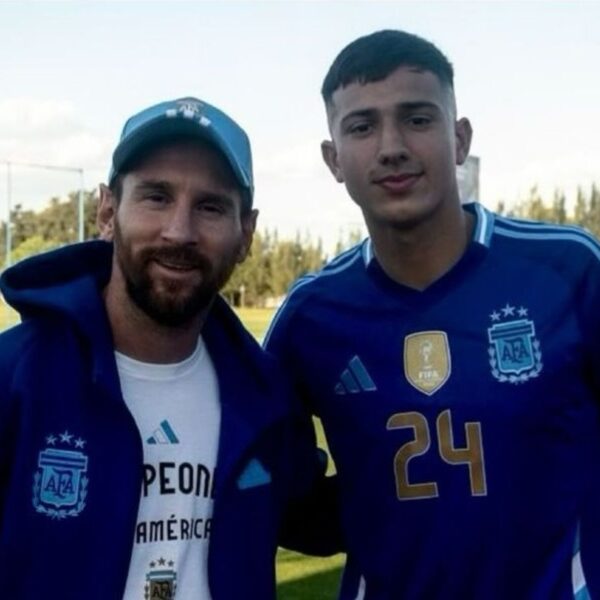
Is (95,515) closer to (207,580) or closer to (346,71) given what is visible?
(207,580)

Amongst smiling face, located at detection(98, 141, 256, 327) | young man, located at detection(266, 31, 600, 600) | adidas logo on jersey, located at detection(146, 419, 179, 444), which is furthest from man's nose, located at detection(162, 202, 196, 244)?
young man, located at detection(266, 31, 600, 600)

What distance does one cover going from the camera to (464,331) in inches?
116

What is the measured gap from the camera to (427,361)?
2.94m

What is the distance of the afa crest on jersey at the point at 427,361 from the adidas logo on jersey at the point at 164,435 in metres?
0.66

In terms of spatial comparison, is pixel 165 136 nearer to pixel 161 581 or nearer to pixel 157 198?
pixel 157 198

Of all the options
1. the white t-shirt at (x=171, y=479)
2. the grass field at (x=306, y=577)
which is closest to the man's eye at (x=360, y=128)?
the white t-shirt at (x=171, y=479)

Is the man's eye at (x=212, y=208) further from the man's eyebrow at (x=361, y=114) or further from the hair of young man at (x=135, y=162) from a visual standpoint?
the man's eyebrow at (x=361, y=114)

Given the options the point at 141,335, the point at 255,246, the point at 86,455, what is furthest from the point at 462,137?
the point at 255,246

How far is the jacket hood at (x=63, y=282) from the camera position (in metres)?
2.64

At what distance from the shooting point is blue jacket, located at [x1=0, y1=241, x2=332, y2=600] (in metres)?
2.44

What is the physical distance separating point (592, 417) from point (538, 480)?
227 millimetres

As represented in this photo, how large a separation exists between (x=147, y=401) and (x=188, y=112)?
0.71m

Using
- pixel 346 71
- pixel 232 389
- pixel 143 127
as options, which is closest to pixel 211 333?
pixel 232 389

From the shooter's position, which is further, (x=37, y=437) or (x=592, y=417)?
(x=592, y=417)
